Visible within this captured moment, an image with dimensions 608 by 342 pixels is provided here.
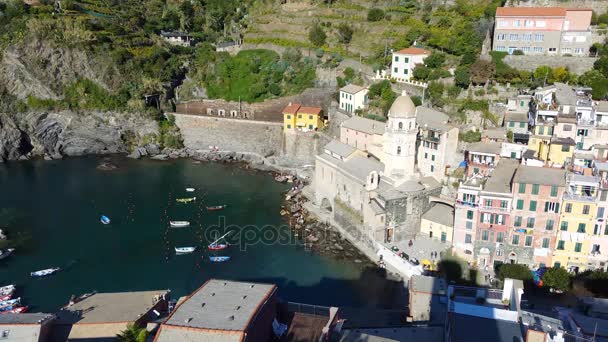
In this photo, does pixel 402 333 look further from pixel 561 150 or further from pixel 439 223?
pixel 561 150

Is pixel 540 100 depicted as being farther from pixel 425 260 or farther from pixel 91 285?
pixel 91 285

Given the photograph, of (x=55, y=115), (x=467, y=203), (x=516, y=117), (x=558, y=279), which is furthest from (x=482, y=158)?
(x=55, y=115)

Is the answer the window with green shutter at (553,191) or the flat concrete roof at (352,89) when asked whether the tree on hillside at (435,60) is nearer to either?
the flat concrete roof at (352,89)

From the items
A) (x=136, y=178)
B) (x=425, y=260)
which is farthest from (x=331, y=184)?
(x=136, y=178)

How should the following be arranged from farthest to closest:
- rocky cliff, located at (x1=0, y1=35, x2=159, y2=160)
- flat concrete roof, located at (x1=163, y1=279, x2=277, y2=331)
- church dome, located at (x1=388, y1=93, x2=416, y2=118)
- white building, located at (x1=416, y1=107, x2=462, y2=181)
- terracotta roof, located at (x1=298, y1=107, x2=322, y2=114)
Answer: rocky cliff, located at (x1=0, y1=35, x2=159, y2=160) < terracotta roof, located at (x1=298, y1=107, x2=322, y2=114) < white building, located at (x1=416, y1=107, x2=462, y2=181) < church dome, located at (x1=388, y1=93, x2=416, y2=118) < flat concrete roof, located at (x1=163, y1=279, x2=277, y2=331)

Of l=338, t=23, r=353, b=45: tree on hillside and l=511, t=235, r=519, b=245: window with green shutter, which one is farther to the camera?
l=338, t=23, r=353, b=45: tree on hillside

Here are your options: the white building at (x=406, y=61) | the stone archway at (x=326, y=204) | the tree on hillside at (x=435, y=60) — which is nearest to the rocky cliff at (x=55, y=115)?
the stone archway at (x=326, y=204)

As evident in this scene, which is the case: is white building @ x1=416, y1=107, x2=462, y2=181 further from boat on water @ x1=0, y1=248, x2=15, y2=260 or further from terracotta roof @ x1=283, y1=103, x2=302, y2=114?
boat on water @ x1=0, y1=248, x2=15, y2=260

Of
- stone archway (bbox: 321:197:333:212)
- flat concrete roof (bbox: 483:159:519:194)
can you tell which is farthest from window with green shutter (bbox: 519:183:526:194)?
stone archway (bbox: 321:197:333:212)
